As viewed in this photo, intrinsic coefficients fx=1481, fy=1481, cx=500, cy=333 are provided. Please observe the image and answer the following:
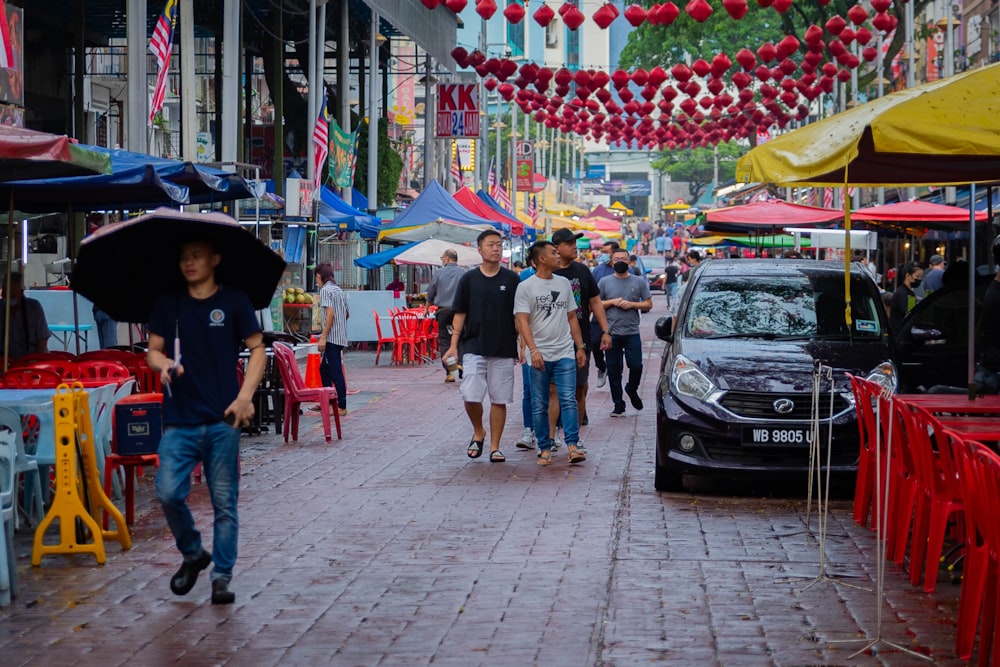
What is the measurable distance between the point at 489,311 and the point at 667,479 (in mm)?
2351

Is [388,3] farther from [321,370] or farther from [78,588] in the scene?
[78,588]

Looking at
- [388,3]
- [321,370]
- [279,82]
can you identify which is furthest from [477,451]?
[388,3]

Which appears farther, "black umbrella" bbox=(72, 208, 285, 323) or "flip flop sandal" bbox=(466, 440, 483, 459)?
"flip flop sandal" bbox=(466, 440, 483, 459)

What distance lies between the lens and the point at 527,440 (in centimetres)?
1344

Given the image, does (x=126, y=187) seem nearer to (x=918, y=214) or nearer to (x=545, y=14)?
(x=545, y=14)

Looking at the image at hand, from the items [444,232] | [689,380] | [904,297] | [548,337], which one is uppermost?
[444,232]

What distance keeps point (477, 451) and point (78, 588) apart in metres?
5.36

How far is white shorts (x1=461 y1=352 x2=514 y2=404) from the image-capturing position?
40.3ft

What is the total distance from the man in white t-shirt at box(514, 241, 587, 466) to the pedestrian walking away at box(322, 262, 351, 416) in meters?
4.62

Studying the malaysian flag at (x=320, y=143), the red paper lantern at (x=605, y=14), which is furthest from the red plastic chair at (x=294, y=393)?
the malaysian flag at (x=320, y=143)

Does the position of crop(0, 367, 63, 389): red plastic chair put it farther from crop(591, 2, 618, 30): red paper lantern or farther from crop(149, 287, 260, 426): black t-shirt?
crop(591, 2, 618, 30): red paper lantern

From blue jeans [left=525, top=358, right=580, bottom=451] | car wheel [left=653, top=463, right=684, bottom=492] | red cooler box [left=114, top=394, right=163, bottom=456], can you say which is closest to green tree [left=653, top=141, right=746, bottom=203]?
blue jeans [left=525, top=358, right=580, bottom=451]

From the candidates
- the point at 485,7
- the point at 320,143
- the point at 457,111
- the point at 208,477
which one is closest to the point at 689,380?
the point at 208,477

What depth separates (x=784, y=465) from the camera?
10320 mm
